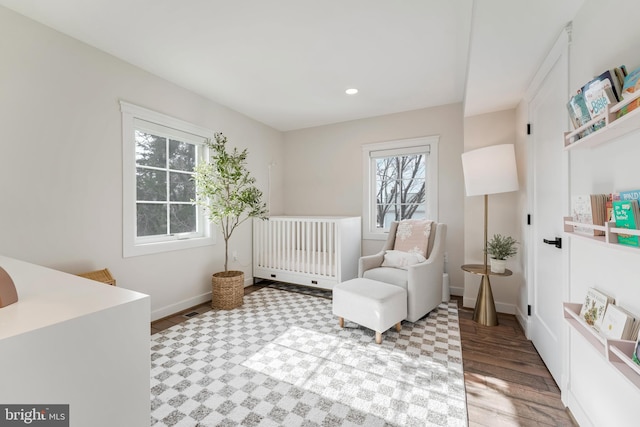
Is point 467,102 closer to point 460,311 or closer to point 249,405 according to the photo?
point 460,311

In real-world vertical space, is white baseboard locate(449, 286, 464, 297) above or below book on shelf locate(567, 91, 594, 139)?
below

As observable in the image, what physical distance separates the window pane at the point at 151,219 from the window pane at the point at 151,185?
78mm

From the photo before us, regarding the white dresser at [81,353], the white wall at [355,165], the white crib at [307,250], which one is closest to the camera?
the white dresser at [81,353]

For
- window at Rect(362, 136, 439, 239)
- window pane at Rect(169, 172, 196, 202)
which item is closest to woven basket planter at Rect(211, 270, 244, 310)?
window pane at Rect(169, 172, 196, 202)

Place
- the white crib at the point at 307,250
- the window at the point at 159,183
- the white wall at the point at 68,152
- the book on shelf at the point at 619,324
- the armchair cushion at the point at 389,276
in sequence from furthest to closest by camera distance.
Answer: the white crib at the point at 307,250, the armchair cushion at the point at 389,276, the window at the point at 159,183, the white wall at the point at 68,152, the book on shelf at the point at 619,324

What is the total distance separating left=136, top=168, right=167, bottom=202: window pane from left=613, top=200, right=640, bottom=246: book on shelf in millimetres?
3260

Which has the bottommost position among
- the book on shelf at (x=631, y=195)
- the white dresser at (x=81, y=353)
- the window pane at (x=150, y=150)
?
the white dresser at (x=81, y=353)

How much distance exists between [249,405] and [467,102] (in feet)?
10.1

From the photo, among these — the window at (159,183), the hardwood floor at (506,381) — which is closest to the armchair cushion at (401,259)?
the hardwood floor at (506,381)

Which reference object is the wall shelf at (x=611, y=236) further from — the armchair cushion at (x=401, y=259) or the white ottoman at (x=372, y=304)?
the armchair cushion at (x=401, y=259)

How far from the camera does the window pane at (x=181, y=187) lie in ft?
9.86

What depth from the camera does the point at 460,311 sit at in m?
2.98

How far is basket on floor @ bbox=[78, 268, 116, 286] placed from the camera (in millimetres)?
2176

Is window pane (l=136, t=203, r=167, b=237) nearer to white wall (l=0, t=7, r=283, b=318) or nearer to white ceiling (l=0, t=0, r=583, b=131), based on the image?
white wall (l=0, t=7, r=283, b=318)
